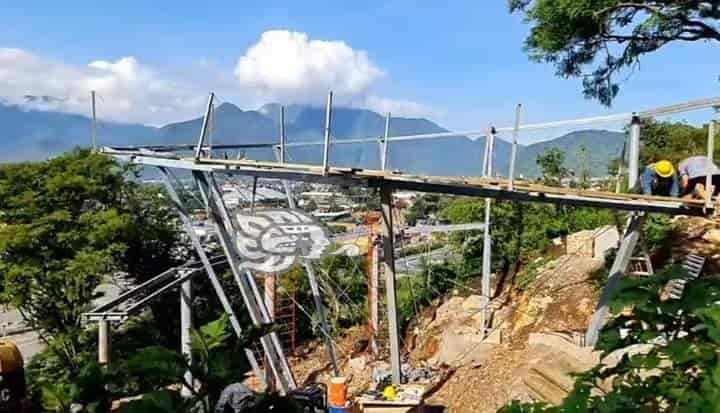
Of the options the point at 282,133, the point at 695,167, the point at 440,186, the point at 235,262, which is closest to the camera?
the point at 695,167

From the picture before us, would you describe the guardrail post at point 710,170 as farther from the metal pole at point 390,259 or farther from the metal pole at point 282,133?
the metal pole at point 282,133

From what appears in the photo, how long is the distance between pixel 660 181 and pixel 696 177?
9.8 inches

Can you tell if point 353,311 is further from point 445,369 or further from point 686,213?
point 686,213

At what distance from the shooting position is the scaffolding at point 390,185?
4473 mm

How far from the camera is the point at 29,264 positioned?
9.89 meters

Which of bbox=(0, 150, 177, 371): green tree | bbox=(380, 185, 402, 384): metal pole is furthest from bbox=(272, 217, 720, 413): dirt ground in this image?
bbox=(0, 150, 177, 371): green tree

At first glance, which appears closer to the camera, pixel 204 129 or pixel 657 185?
pixel 657 185

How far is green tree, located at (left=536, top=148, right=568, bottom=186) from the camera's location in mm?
8789

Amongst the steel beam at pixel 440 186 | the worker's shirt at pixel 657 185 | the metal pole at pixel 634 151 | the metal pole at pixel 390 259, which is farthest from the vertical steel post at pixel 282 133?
the worker's shirt at pixel 657 185

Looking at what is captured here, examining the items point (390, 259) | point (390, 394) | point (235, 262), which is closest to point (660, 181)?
point (390, 259)

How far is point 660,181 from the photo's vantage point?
473 cm

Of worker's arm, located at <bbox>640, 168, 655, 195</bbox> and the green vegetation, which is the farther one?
worker's arm, located at <bbox>640, 168, 655, 195</bbox>

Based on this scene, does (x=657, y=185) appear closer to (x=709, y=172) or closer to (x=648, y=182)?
(x=648, y=182)

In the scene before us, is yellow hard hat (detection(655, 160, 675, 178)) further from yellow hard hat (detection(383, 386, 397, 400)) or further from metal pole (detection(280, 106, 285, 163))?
metal pole (detection(280, 106, 285, 163))
